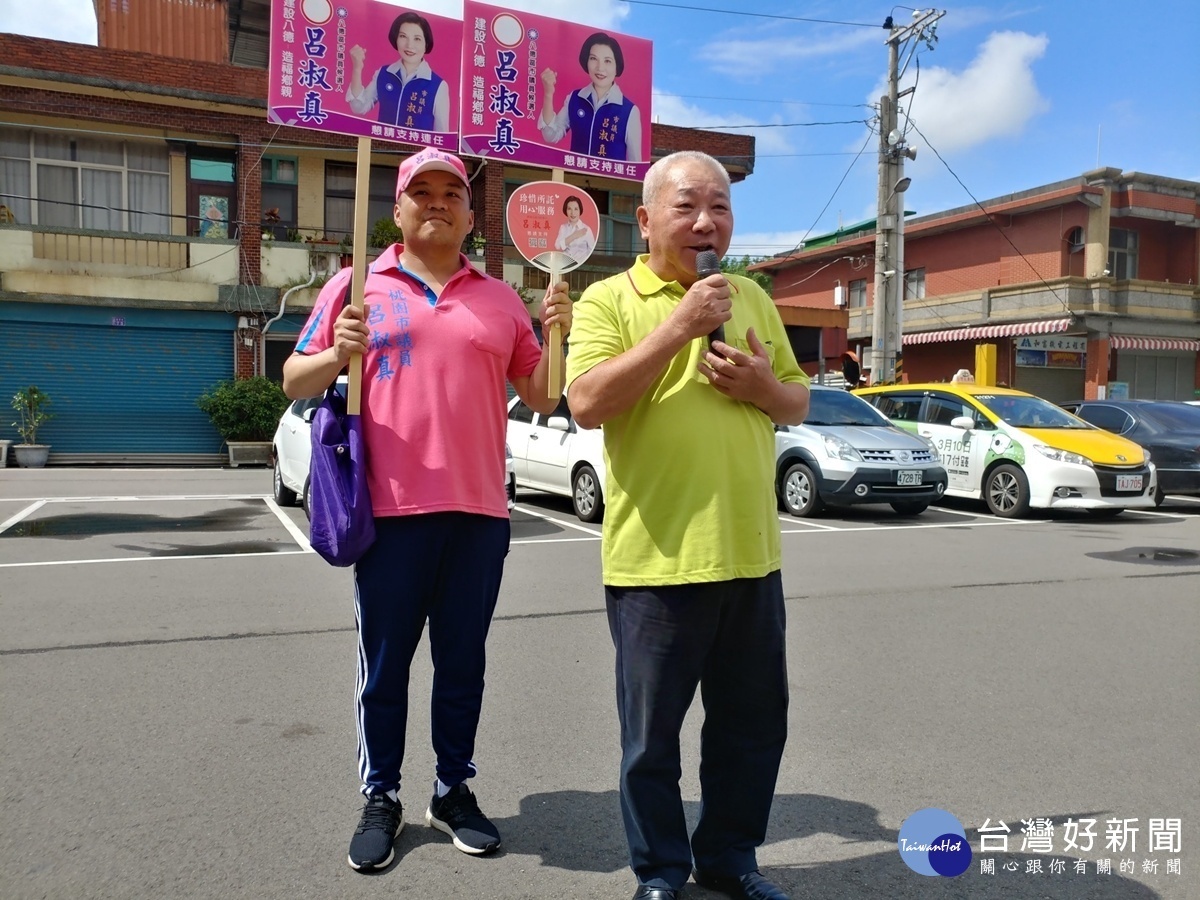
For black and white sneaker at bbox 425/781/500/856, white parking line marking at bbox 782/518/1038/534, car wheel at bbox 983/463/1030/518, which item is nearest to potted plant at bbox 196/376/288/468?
white parking line marking at bbox 782/518/1038/534

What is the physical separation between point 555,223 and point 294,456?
859 cm

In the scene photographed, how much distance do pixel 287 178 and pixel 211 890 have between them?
20.0 meters

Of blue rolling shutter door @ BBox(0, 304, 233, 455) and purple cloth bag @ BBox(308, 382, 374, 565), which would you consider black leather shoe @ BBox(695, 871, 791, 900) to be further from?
blue rolling shutter door @ BBox(0, 304, 233, 455)

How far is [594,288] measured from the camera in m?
2.66

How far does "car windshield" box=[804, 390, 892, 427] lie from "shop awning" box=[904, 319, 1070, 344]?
1696cm

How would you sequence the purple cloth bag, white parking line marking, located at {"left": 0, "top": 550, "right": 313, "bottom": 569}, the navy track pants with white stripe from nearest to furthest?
1. the purple cloth bag
2. the navy track pants with white stripe
3. white parking line marking, located at {"left": 0, "top": 550, "right": 313, "bottom": 569}

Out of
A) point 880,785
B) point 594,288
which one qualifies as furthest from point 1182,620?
point 594,288

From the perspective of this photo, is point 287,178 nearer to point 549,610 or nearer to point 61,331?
point 61,331

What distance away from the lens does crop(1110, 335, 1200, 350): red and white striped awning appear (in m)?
27.6

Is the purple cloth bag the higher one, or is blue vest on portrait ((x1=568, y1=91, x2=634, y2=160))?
blue vest on portrait ((x1=568, y1=91, x2=634, y2=160))

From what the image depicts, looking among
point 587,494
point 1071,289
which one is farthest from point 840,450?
point 1071,289

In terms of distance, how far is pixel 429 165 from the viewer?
2.89m

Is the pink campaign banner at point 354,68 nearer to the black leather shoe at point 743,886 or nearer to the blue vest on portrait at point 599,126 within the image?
the blue vest on portrait at point 599,126

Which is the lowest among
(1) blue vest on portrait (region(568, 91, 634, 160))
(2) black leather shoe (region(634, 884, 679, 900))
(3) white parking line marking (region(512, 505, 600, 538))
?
(3) white parking line marking (region(512, 505, 600, 538))
